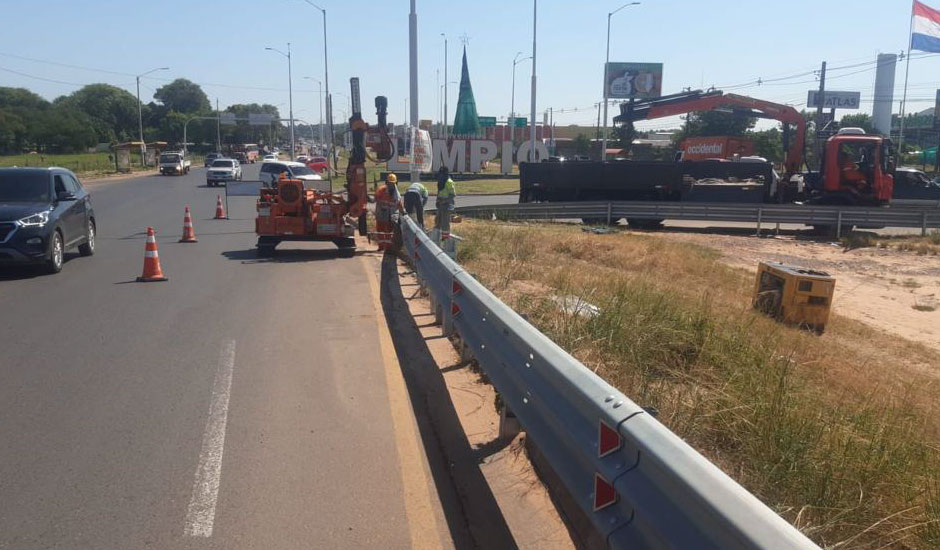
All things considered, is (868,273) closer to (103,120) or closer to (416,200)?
(416,200)

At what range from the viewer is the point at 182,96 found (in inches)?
7554

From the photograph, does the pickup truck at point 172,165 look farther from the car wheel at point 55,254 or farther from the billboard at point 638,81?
the car wheel at point 55,254

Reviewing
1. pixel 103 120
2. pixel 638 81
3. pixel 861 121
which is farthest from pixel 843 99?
pixel 103 120

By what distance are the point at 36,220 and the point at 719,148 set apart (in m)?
38.2

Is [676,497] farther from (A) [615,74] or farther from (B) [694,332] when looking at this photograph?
(A) [615,74]

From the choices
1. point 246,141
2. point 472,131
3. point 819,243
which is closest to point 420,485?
point 819,243

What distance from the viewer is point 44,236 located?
1265 centimetres

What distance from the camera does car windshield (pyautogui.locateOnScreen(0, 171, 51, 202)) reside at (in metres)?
13.5

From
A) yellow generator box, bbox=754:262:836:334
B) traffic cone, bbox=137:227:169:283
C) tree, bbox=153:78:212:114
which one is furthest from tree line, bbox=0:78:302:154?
yellow generator box, bbox=754:262:836:334

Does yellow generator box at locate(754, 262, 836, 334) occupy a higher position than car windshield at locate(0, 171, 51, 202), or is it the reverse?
car windshield at locate(0, 171, 51, 202)

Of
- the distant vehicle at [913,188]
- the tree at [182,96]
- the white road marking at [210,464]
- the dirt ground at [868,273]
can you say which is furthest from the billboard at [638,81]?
the tree at [182,96]

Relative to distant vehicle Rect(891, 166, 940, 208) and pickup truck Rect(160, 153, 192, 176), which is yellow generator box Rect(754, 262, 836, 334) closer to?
distant vehicle Rect(891, 166, 940, 208)

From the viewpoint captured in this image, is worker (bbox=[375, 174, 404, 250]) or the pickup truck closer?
worker (bbox=[375, 174, 404, 250])

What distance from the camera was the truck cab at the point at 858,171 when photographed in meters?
26.9
